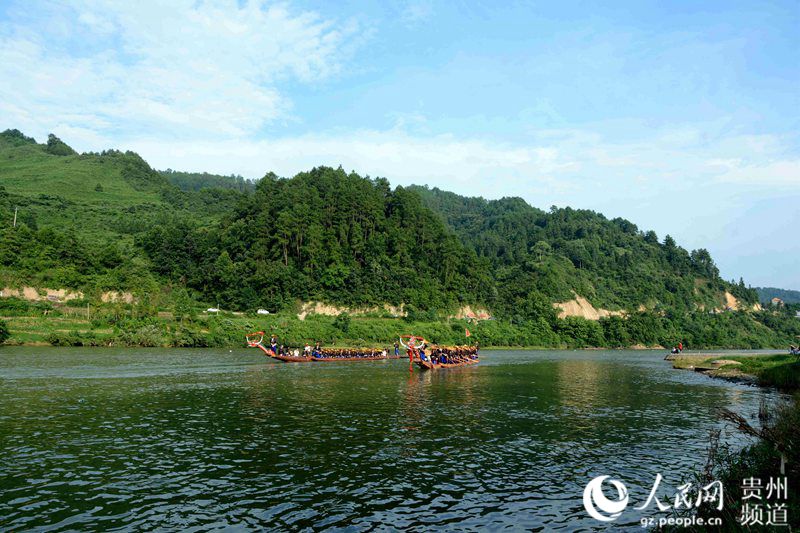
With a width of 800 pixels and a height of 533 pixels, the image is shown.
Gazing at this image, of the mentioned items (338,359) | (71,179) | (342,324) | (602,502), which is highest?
(71,179)

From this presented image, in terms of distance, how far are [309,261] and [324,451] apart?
94635 millimetres

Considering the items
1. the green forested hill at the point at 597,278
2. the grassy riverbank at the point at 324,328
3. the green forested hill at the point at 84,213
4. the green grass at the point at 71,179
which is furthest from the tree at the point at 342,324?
the green grass at the point at 71,179

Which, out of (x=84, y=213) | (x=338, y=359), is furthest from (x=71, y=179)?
(x=338, y=359)

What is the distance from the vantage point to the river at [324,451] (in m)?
12.8

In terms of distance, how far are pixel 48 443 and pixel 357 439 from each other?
1116cm

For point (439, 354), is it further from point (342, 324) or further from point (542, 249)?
point (542, 249)

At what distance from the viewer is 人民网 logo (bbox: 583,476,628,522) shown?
1322cm

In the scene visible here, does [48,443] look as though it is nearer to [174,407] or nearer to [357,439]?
[174,407]

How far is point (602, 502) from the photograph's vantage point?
14023mm

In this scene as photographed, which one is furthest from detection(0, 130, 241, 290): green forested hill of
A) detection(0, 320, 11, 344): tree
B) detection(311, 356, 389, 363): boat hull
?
detection(311, 356, 389, 363): boat hull

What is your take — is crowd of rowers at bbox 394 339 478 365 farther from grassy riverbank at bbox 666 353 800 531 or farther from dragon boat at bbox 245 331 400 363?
grassy riverbank at bbox 666 353 800 531

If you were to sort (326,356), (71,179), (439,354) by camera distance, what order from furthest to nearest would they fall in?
(71,179) → (326,356) → (439,354)

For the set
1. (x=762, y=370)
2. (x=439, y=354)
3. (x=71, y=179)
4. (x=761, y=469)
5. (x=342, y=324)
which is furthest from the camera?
(x=71, y=179)

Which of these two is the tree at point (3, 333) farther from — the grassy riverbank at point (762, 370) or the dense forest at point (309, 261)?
the grassy riverbank at point (762, 370)
